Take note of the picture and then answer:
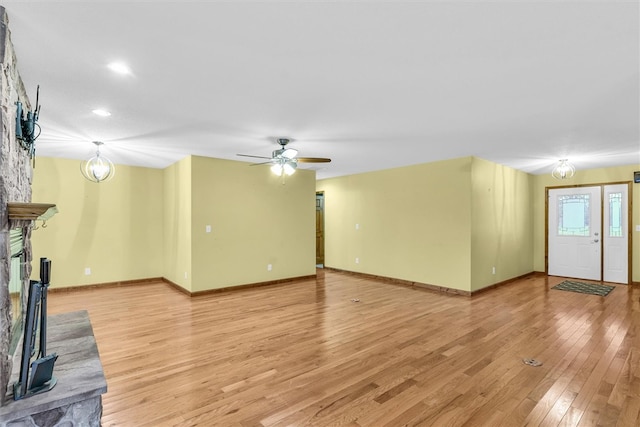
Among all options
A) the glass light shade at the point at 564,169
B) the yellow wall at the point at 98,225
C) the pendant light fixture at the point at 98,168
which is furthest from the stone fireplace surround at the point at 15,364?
the glass light shade at the point at 564,169

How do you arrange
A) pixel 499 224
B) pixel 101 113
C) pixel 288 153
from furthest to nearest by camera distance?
1. pixel 499 224
2. pixel 288 153
3. pixel 101 113

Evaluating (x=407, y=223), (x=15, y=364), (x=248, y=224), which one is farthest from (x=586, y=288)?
(x=15, y=364)

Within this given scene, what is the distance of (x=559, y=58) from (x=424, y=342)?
2.80 metres

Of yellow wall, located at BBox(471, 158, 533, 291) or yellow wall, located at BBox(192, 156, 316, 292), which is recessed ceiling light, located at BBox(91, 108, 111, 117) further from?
yellow wall, located at BBox(471, 158, 533, 291)

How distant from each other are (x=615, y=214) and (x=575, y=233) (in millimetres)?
775

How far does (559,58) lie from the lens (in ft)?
7.22

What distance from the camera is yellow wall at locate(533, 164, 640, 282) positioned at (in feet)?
20.8

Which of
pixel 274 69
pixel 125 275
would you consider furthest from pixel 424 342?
pixel 125 275

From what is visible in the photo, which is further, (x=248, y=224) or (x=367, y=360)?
(x=248, y=224)

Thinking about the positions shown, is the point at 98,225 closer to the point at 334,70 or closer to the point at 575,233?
the point at 334,70

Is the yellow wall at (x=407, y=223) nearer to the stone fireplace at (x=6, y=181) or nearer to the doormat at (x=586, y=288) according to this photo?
the doormat at (x=586, y=288)

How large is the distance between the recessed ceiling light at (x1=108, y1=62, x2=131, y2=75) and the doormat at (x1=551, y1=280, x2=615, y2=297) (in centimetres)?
736

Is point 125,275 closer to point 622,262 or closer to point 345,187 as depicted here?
point 345,187

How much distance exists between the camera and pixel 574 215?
711 centimetres
